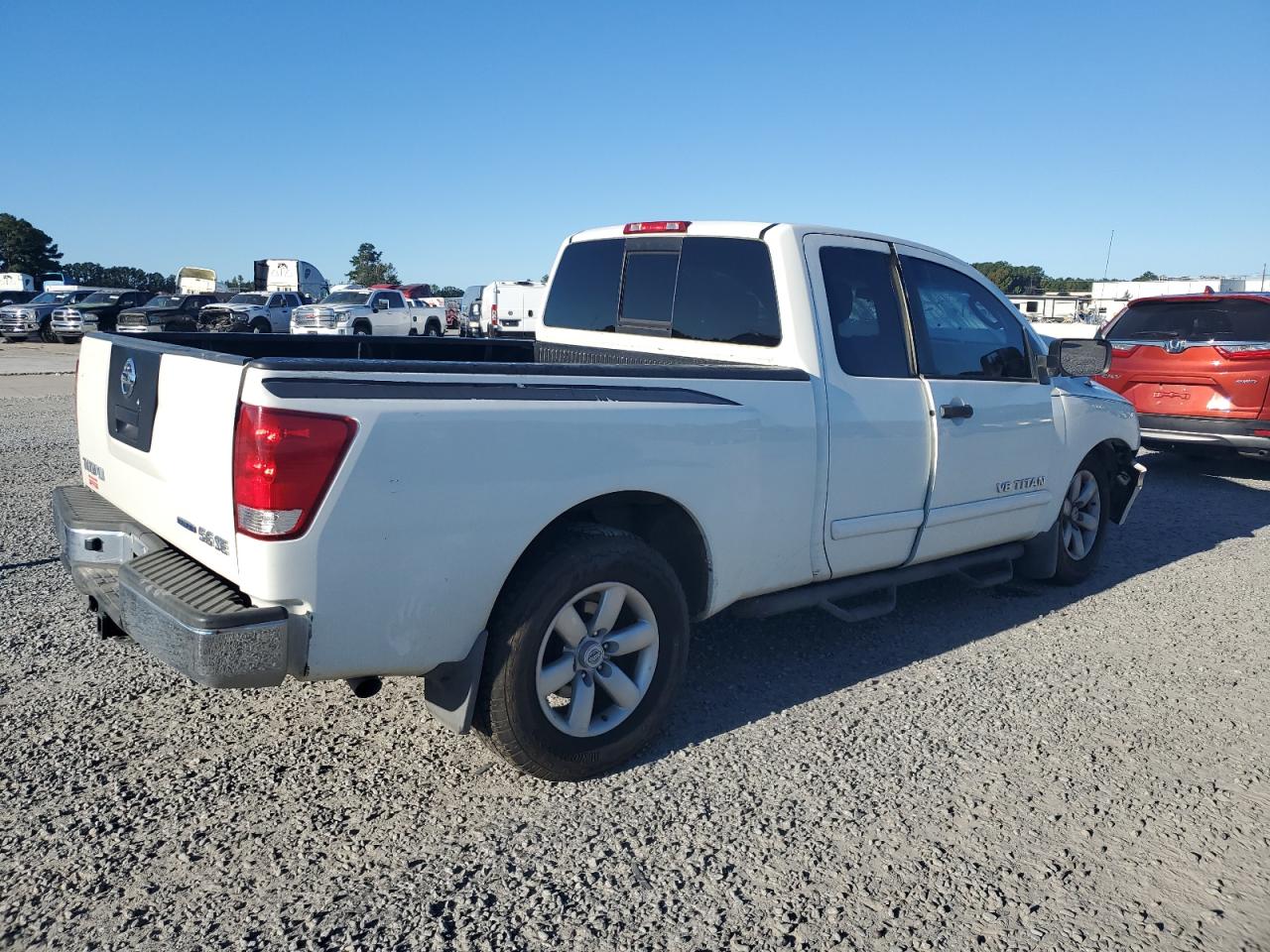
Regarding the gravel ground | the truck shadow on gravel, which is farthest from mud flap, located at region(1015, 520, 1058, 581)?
the gravel ground

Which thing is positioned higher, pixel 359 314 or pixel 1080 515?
pixel 359 314

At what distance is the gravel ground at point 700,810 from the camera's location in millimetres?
2578

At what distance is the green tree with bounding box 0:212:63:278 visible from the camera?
7988 cm

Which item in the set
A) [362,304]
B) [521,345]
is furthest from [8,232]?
[521,345]

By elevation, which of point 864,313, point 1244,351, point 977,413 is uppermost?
point 1244,351

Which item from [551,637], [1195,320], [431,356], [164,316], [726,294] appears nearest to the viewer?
[551,637]

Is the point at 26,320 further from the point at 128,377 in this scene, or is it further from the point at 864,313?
the point at 864,313

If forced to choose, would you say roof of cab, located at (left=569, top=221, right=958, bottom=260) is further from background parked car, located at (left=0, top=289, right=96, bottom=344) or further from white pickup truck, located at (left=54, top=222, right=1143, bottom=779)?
background parked car, located at (left=0, top=289, right=96, bottom=344)

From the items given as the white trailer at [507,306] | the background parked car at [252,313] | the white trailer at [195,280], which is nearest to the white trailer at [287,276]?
the white trailer at [195,280]

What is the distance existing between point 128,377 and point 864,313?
2.95 metres

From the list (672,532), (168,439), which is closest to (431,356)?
(672,532)

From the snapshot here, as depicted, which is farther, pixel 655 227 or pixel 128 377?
pixel 655 227

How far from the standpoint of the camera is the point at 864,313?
14.3 feet

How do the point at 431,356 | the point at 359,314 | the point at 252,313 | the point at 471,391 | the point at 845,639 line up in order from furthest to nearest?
the point at 252,313 → the point at 359,314 → the point at 431,356 → the point at 845,639 → the point at 471,391
